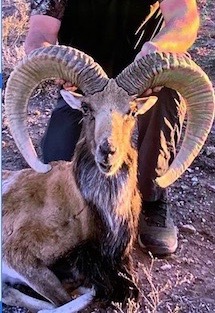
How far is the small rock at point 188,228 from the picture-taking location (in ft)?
16.7

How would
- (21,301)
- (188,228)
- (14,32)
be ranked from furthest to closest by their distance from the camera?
1. (14,32)
2. (188,228)
3. (21,301)

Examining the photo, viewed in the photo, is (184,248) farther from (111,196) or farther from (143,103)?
(143,103)

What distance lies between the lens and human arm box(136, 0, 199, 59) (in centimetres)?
427

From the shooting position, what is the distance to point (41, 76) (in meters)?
4.20

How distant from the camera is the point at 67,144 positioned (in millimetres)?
4840

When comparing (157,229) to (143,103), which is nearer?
(143,103)

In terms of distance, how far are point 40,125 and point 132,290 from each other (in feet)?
7.28

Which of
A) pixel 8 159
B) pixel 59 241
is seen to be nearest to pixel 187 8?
pixel 59 241

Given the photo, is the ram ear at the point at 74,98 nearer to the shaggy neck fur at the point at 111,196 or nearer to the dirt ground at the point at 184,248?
the shaggy neck fur at the point at 111,196

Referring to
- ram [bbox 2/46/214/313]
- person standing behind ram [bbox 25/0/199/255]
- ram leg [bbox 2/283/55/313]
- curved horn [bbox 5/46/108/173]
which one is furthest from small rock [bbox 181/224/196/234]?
curved horn [bbox 5/46/108/173]

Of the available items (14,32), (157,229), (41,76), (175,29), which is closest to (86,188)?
(41,76)

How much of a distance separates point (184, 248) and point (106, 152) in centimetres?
135

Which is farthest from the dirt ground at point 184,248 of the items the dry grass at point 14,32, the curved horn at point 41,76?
the curved horn at point 41,76

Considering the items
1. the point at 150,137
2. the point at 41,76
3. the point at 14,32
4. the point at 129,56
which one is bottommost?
the point at 14,32
